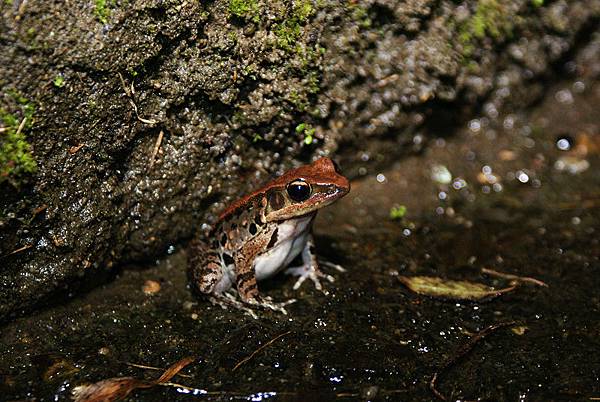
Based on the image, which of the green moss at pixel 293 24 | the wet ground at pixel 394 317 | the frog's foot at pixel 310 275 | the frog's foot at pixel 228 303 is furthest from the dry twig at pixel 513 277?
the green moss at pixel 293 24

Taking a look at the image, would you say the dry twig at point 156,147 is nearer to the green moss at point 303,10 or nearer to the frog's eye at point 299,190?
the frog's eye at point 299,190

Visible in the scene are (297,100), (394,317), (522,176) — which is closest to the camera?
(394,317)

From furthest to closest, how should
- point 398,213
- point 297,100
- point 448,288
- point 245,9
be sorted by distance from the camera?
1. point 398,213
2. point 297,100
3. point 448,288
4. point 245,9

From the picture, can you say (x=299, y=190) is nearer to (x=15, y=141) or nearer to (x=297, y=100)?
(x=297, y=100)

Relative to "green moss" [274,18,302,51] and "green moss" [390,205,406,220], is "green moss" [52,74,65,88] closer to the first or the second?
"green moss" [274,18,302,51]

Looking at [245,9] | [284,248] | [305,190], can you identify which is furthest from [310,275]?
[245,9]

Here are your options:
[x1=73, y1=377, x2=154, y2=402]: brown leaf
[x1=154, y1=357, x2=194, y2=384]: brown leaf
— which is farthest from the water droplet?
[x1=73, y1=377, x2=154, y2=402]: brown leaf

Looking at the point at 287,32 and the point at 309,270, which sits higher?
the point at 287,32
